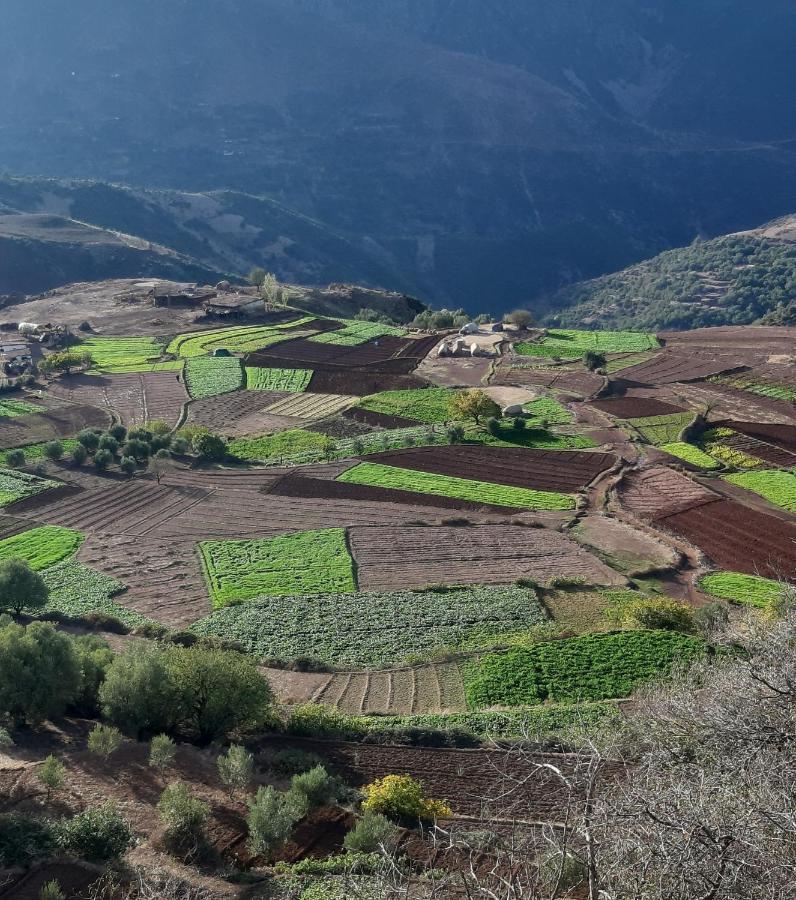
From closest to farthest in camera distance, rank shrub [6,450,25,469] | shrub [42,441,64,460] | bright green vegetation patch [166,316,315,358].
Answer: shrub [6,450,25,469], shrub [42,441,64,460], bright green vegetation patch [166,316,315,358]

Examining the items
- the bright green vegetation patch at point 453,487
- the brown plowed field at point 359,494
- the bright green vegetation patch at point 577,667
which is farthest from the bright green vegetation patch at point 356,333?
the bright green vegetation patch at point 577,667

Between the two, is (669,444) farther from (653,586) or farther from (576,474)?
(653,586)

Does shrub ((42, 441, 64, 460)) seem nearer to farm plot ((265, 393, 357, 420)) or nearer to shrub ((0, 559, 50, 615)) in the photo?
farm plot ((265, 393, 357, 420))

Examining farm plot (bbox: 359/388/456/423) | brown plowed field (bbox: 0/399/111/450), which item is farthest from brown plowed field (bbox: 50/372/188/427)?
farm plot (bbox: 359/388/456/423)

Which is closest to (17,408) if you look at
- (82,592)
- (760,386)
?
(82,592)

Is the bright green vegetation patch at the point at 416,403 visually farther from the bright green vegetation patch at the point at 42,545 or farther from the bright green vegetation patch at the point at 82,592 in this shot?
the bright green vegetation patch at the point at 82,592
